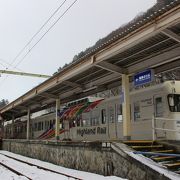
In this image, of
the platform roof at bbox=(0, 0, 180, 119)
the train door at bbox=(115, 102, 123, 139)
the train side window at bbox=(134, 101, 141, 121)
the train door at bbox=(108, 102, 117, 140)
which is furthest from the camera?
the train door at bbox=(108, 102, 117, 140)

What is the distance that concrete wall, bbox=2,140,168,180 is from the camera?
9711mm

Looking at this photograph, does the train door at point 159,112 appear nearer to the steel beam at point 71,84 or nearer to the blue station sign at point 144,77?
the blue station sign at point 144,77

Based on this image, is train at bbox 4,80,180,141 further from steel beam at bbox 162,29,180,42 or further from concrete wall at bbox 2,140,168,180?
steel beam at bbox 162,29,180,42

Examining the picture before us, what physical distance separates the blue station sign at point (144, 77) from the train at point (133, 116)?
32.5 inches

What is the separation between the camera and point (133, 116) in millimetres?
15414

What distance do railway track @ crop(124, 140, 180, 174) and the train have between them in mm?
601

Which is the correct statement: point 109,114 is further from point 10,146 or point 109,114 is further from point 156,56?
point 10,146

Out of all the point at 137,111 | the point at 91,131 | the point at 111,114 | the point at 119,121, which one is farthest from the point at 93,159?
the point at 91,131

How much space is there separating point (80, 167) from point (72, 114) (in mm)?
7486

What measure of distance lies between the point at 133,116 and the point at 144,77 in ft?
8.02

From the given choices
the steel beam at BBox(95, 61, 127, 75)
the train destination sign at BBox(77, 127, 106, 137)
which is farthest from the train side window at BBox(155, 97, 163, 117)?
the train destination sign at BBox(77, 127, 106, 137)

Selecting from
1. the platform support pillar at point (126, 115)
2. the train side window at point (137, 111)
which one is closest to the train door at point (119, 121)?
the train side window at point (137, 111)

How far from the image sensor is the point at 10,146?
2964cm

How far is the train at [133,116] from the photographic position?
13.6 meters
